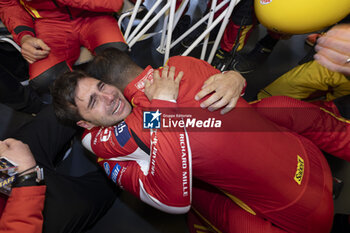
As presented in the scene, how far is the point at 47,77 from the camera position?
1518 mm

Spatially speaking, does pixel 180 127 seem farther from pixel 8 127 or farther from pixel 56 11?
pixel 8 127

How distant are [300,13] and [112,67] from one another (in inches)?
42.7

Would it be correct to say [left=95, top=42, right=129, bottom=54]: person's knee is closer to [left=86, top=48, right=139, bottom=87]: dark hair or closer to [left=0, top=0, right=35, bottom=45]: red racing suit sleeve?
[left=86, top=48, right=139, bottom=87]: dark hair

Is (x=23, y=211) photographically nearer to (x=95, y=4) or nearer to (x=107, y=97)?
(x=107, y=97)

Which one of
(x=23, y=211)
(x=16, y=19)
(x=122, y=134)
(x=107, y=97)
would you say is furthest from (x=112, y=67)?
(x=16, y=19)

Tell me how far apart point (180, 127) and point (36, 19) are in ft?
5.01

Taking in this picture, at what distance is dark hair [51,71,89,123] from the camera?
3.85 ft

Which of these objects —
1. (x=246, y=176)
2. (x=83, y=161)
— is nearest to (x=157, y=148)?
(x=246, y=176)

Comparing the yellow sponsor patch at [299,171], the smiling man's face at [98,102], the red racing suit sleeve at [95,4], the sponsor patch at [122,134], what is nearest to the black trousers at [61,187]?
the smiling man's face at [98,102]

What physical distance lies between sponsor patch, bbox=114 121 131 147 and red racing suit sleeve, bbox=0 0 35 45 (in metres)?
1.14

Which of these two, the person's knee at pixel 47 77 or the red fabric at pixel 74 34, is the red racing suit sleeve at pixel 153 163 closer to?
the person's knee at pixel 47 77

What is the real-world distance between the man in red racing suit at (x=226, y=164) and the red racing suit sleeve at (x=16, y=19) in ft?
3.27

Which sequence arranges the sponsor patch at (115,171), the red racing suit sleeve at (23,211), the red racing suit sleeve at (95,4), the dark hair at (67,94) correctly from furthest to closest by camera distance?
the red racing suit sleeve at (95,4), the dark hair at (67,94), the sponsor patch at (115,171), the red racing suit sleeve at (23,211)

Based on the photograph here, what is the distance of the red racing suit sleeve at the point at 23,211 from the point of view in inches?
33.5
